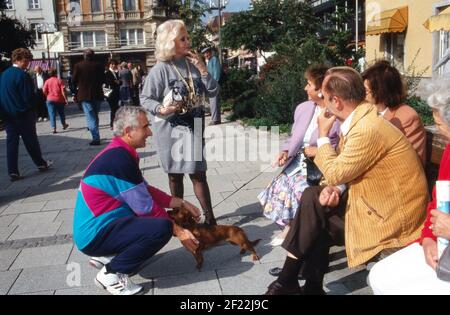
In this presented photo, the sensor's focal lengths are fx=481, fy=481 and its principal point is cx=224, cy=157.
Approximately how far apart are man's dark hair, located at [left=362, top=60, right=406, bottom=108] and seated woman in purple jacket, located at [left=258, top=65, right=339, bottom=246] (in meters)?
0.40

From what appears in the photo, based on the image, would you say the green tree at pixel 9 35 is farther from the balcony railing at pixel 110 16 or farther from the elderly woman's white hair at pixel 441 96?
the balcony railing at pixel 110 16

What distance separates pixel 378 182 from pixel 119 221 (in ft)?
5.57

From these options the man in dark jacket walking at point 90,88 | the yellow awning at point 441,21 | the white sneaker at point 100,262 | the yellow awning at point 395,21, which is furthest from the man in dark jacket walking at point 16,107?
the yellow awning at point 395,21

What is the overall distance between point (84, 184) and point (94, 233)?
0.34 meters

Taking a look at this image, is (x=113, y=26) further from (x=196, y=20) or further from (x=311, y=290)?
(x=311, y=290)

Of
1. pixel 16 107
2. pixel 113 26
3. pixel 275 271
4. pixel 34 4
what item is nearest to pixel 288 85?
pixel 16 107

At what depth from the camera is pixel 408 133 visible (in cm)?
343

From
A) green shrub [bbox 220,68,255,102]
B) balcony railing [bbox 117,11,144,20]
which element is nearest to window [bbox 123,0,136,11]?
balcony railing [bbox 117,11,144,20]

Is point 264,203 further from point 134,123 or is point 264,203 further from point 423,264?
point 423,264

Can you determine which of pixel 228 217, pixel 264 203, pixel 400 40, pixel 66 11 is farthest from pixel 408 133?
pixel 66 11

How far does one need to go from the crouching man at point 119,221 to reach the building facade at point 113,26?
56980 millimetres

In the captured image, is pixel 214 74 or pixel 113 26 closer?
pixel 214 74

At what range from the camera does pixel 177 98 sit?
4.14 m

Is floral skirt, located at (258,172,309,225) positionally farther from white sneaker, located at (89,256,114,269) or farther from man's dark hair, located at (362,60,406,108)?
white sneaker, located at (89,256,114,269)
